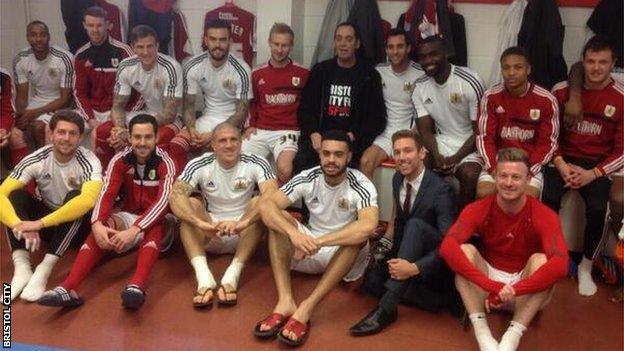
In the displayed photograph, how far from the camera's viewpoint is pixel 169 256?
371 centimetres

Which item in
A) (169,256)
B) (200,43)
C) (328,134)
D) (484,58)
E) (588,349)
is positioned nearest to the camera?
(588,349)

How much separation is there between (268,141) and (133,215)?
114 centimetres

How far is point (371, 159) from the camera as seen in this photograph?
396cm

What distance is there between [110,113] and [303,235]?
2318mm

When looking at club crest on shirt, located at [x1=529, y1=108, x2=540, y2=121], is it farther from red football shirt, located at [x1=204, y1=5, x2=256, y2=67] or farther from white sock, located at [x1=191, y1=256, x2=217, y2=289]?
red football shirt, located at [x1=204, y1=5, x2=256, y2=67]

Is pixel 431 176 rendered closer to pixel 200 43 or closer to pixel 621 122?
pixel 621 122

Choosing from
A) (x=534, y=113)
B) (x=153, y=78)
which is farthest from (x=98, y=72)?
(x=534, y=113)

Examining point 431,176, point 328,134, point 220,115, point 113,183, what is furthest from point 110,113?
point 431,176

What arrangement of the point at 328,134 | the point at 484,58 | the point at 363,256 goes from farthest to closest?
the point at 484,58, the point at 363,256, the point at 328,134

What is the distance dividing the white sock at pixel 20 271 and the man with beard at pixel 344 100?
1.71 metres

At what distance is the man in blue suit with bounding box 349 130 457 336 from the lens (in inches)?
112

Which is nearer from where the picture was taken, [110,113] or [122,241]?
[122,241]

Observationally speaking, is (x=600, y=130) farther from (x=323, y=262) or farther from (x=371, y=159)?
(x=323, y=262)

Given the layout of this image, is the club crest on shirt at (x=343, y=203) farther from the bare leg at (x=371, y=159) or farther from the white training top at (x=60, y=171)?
the white training top at (x=60, y=171)
